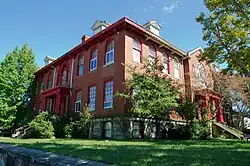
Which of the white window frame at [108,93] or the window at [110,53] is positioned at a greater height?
the window at [110,53]

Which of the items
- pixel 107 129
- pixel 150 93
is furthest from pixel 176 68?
pixel 107 129

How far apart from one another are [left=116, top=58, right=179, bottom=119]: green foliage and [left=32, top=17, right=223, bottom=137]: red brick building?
3.33ft

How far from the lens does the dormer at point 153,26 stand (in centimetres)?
2022

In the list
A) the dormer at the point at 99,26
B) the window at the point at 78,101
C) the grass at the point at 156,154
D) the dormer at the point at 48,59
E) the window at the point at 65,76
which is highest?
the dormer at the point at 99,26

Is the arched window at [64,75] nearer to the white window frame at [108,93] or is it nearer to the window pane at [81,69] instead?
the window pane at [81,69]

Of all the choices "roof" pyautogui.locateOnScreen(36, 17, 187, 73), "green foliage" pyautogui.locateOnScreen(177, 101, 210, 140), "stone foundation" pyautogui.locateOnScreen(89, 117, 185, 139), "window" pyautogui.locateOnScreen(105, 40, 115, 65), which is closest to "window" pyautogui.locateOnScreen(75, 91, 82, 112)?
"stone foundation" pyautogui.locateOnScreen(89, 117, 185, 139)

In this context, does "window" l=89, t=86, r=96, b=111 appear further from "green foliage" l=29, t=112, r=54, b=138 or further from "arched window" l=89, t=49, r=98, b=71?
"green foliage" l=29, t=112, r=54, b=138

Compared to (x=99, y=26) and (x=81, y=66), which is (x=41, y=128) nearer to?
(x=81, y=66)

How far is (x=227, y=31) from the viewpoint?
12656 mm

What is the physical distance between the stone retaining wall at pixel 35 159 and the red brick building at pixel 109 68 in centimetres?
827

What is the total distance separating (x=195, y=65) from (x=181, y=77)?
303 cm

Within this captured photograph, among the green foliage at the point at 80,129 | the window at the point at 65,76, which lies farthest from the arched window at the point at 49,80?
the green foliage at the point at 80,129

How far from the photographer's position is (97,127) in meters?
16.4

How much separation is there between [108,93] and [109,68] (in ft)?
6.30
